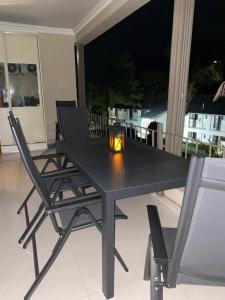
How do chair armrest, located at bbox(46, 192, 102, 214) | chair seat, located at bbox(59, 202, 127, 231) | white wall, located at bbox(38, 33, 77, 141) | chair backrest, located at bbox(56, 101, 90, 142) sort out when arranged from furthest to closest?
white wall, located at bbox(38, 33, 77, 141)
chair backrest, located at bbox(56, 101, 90, 142)
chair seat, located at bbox(59, 202, 127, 231)
chair armrest, located at bbox(46, 192, 102, 214)

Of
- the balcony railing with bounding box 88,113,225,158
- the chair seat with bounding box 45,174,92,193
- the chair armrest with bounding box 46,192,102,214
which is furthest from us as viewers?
the balcony railing with bounding box 88,113,225,158

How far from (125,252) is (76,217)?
0.71 meters

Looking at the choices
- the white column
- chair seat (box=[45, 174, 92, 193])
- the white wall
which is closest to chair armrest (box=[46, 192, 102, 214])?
chair seat (box=[45, 174, 92, 193])

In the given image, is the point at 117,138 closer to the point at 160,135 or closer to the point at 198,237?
the point at 160,135

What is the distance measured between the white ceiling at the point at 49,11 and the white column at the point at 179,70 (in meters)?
1.48

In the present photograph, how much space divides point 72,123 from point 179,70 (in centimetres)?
152

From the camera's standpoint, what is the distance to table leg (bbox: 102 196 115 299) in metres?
1.21

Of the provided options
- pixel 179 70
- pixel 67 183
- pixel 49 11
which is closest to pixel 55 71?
pixel 49 11

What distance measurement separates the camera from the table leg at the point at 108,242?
1211mm

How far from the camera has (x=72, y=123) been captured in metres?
3.09

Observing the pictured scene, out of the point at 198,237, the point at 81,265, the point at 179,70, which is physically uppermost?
the point at 179,70

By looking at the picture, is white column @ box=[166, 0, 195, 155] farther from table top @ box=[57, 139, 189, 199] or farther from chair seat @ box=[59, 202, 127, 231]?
chair seat @ box=[59, 202, 127, 231]

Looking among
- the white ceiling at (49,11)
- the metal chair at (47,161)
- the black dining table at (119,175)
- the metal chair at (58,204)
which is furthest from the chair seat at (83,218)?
the white ceiling at (49,11)

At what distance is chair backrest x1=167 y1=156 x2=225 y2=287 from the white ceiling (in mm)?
3359
